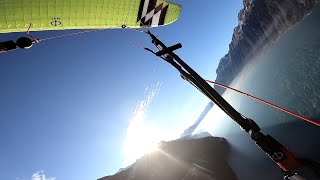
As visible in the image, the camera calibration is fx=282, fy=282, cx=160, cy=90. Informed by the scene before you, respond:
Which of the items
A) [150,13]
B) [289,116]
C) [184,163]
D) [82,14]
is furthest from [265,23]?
[82,14]

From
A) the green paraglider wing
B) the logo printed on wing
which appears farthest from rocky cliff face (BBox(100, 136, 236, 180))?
the green paraglider wing

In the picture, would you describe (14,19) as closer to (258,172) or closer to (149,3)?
(149,3)

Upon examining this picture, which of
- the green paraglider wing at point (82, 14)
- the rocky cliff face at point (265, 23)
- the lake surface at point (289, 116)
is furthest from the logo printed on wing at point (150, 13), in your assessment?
the rocky cliff face at point (265, 23)

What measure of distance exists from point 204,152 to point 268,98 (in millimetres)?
30094

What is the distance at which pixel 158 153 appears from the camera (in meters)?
37.1

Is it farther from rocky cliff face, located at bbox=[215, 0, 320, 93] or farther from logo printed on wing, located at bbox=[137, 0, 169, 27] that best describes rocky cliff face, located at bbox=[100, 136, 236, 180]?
rocky cliff face, located at bbox=[215, 0, 320, 93]

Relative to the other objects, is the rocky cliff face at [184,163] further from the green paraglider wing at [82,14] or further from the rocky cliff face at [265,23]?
the rocky cliff face at [265,23]

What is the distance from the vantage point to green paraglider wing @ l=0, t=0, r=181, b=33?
12.4m

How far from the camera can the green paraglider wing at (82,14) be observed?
12.4m

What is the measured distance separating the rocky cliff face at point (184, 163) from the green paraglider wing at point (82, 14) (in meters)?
20.6

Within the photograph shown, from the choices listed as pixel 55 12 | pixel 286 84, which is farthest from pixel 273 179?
pixel 286 84

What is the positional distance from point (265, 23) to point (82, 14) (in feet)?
435

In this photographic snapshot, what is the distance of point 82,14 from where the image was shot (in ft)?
47.4

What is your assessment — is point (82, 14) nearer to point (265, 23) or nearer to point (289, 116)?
point (289, 116)
